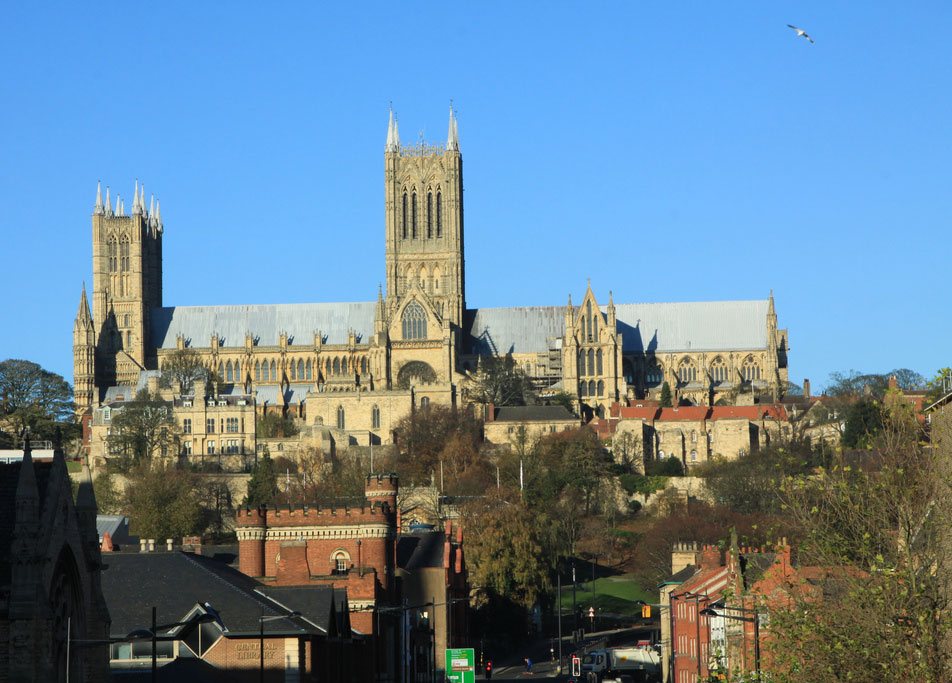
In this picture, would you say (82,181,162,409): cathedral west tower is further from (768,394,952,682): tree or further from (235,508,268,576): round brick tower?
(768,394,952,682): tree

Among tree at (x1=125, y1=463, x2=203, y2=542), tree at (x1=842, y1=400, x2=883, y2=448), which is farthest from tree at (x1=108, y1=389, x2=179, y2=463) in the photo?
tree at (x1=842, y1=400, x2=883, y2=448)

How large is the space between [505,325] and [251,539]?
118 m

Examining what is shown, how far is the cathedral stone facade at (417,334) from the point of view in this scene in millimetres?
161375

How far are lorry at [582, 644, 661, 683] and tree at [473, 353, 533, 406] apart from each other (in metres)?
80.3

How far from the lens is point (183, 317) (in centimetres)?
17838

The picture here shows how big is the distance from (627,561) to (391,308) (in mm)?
59511

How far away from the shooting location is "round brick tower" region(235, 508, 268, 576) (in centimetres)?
5456

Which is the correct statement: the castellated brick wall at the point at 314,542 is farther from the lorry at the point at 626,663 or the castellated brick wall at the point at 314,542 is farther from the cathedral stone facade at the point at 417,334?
the cathedral stone facade at the point at 417,334

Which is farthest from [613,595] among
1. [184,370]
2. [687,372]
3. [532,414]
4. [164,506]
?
[184,370]

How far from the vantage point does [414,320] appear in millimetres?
163250

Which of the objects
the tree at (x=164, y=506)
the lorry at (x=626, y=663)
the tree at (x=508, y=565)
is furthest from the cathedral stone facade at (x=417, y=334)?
the lorry at (x=626, y=663)

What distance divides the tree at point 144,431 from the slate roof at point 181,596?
9507 centimetres

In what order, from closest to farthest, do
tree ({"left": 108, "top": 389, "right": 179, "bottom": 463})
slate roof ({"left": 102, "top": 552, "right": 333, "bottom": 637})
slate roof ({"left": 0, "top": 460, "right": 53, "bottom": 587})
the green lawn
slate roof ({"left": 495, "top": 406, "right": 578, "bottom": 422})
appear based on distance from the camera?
slate roof ({"left": 0, "top": 460, "right": 53, "bottom": 587})
slate roof ({"left": 102, "top": 552, "right": 333, "bottom": 637})
the green lawn
tree ({"left": 108, "top": 389, "right": 179, "bottom": 463})
slate roof ({"left": 495, "top": 406, "right": 578, "bottom": 422})

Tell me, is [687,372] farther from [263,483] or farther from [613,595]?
[613,595]
